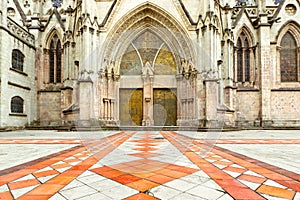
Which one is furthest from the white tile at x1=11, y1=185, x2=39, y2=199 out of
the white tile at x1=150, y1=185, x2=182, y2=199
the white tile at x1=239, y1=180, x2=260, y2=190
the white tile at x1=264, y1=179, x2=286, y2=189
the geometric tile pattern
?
the white tile at x1=264, y1=179, x2=286, y2=189

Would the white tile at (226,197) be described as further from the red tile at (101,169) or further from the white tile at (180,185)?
the red tile at (101,169)

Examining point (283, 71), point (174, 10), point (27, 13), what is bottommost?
point (283, 71)

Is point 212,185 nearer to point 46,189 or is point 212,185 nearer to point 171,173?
point 171,173

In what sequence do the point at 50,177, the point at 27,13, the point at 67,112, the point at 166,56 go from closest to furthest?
the point at 50,177, the point at 67,112, the point at 166,56, the point at 27,13

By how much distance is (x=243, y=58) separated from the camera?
53.8 ft

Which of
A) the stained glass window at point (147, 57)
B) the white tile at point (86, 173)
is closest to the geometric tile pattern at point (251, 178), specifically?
the white tile at point (86, 173)

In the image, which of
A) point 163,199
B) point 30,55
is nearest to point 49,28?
point 30,55

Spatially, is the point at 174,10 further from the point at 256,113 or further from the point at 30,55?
the point at 30,55

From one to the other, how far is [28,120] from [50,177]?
15091mm

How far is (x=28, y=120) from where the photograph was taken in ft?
49.7

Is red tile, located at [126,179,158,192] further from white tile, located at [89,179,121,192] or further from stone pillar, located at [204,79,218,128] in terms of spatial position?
stone pillar, located at [204,79,218,128]

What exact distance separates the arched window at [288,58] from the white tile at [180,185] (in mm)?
17669

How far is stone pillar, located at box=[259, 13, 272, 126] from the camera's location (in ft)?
50.6

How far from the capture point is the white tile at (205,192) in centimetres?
187
